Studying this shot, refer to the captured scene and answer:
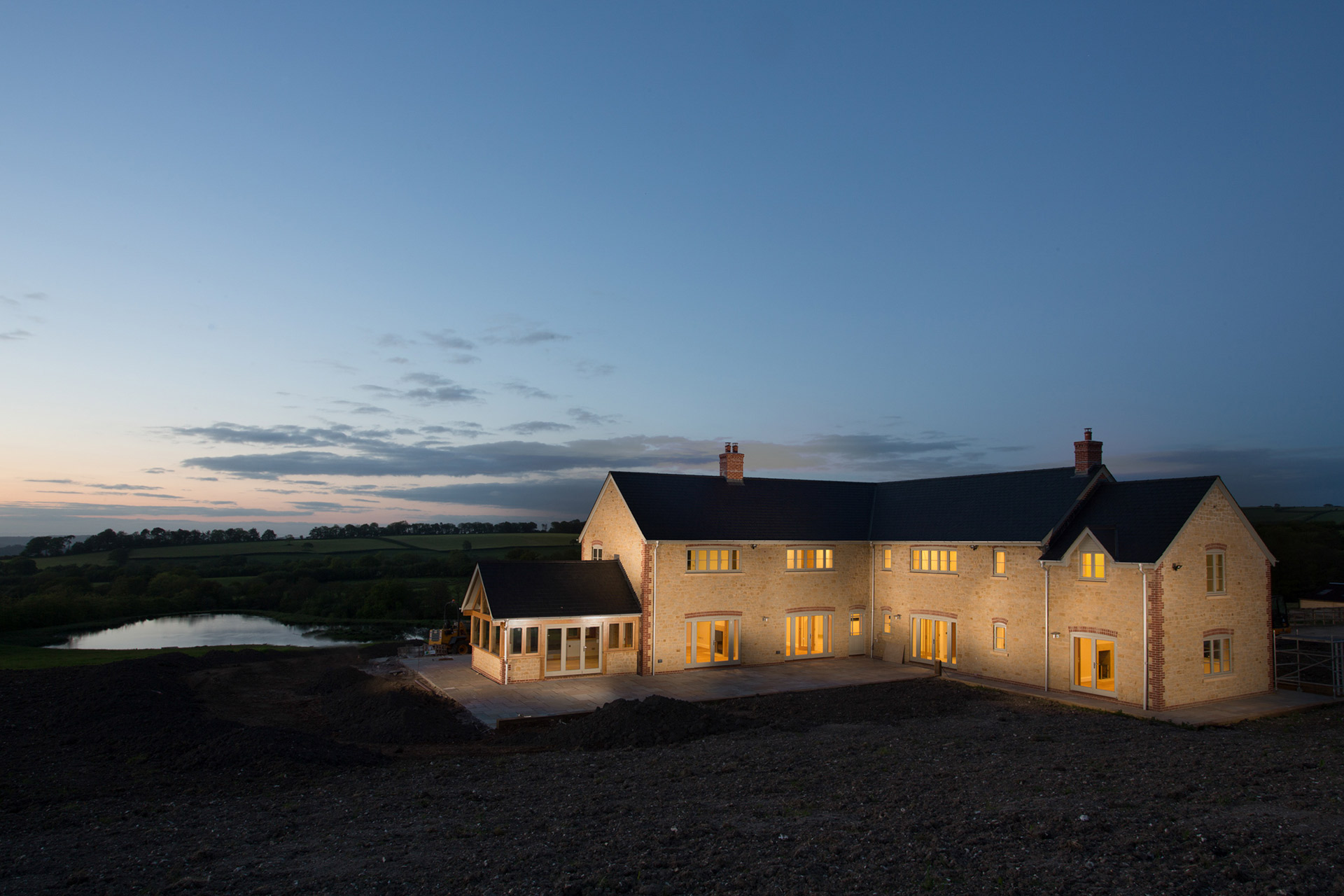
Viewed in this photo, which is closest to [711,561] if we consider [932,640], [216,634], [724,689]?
[724,689]

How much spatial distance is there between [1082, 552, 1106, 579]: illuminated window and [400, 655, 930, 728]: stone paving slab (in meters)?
5.43

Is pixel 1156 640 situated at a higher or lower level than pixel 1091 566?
lower

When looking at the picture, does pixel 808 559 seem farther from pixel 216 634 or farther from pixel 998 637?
pixel 216 634

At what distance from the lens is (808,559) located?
82.3 feet

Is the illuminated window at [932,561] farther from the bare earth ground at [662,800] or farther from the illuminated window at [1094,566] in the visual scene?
the bare earth ground at [662,800]

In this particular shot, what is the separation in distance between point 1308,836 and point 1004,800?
2913mm

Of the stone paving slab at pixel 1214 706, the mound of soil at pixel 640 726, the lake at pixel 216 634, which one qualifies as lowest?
the lake at pixel 216 634

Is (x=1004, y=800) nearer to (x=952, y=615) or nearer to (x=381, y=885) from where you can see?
(x=381, y=885)

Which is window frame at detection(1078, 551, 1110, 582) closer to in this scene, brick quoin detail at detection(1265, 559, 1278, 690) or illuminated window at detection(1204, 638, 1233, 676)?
illuminated window at detection(1204, 638, 1233, 676)

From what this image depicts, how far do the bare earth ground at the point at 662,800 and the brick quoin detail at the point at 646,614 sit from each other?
495cm

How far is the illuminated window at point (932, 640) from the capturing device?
75.4 feet

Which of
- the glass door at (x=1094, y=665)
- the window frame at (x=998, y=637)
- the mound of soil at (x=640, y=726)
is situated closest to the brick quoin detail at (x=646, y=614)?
the mound of soil at (x=640, y=726)

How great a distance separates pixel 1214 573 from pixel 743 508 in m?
13.1

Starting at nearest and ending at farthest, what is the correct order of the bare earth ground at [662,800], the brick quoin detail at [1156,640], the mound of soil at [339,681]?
the bare earth ground at [662,800] < the brick quoin detail at [1156,640] < the mound of soil at [339,681]
